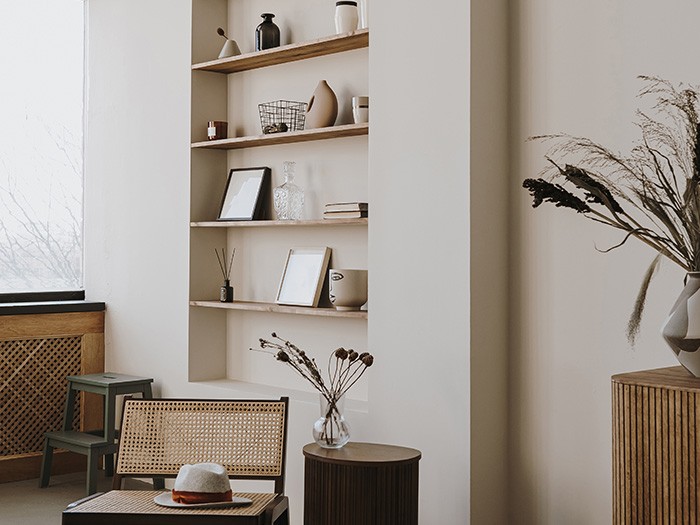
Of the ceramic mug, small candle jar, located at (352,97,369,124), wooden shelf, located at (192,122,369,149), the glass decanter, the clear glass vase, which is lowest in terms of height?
the clear glass vase

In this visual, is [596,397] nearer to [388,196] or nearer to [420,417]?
[420,417]

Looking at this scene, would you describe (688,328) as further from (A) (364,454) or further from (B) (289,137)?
(B) (289,137)

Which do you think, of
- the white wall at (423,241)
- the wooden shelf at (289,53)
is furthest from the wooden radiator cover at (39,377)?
the white wall at (423,241)

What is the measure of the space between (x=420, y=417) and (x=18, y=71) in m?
3.34

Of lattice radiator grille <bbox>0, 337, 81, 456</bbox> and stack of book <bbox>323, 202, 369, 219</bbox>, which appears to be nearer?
stack of book <bbox>323, 202, 369, 219</bbox>

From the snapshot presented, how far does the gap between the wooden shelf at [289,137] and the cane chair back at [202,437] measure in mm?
1255

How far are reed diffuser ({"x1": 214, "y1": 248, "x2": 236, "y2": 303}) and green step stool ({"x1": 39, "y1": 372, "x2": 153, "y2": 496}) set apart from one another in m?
0.67

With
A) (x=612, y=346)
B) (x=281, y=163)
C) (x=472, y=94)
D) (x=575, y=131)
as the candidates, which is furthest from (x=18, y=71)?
(x=612, y=346)

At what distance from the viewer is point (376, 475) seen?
11.3ft

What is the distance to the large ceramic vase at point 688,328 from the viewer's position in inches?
106

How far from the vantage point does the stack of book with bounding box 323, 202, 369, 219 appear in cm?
425

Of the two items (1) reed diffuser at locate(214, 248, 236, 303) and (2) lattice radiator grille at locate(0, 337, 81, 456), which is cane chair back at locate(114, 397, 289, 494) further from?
(2) lattice radiator grille at locate(0, 337, 81, 456)

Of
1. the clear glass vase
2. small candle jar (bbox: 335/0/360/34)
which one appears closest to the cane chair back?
the clear glass vase

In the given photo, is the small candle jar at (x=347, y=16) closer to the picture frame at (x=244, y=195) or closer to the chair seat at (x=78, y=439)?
the picture frame at (x=244, y=195)
